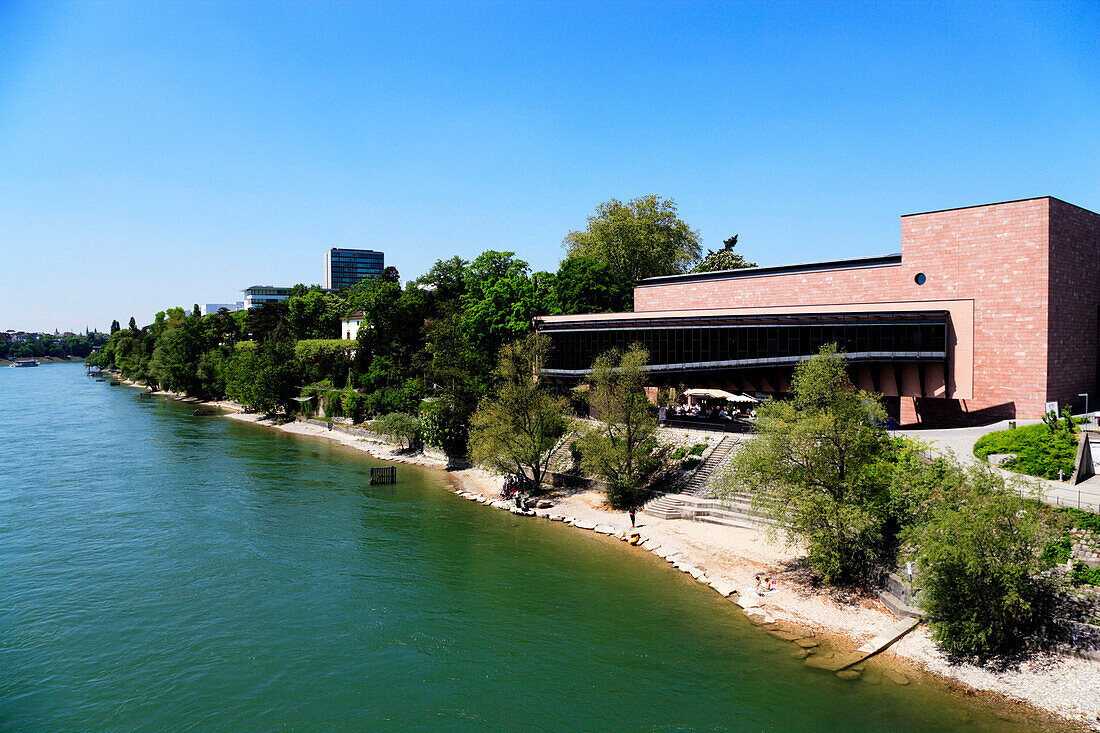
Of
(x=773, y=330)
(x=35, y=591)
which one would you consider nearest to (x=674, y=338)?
(x=773, y=330)

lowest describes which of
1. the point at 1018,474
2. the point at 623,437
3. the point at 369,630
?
the point at 369,630

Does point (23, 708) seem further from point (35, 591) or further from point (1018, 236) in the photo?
point (1018, 236)

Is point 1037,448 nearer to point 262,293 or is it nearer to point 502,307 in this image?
point 502,307

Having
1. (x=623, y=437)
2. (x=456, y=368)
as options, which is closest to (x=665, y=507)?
(x=623, y=437)

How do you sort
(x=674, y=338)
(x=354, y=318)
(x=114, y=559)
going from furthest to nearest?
(x=354, y=318) < (x=674, y=338) < (x=114, y=559)

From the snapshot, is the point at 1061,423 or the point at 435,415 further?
the point at 435,415

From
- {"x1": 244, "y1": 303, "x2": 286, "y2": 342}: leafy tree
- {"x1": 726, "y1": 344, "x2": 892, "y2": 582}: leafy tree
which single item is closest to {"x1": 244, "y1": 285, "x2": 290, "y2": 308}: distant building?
{"x1": 244, "y1": 303, "x2": 286, "y2": 342}: leafy tree

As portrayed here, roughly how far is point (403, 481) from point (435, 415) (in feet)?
21.4

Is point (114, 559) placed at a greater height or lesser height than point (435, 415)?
lesser

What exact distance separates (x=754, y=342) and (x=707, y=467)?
34.5 feet

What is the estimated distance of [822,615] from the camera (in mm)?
23938

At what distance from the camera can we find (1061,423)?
31078 millimetres

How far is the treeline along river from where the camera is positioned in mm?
18844

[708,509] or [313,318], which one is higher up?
[313,318]
